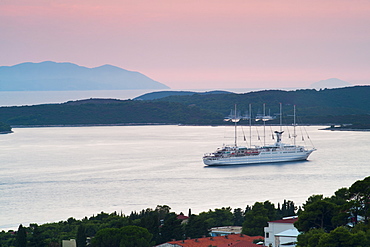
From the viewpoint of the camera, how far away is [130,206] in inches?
1132

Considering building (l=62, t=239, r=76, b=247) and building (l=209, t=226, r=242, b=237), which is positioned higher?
building (l=62, t=239, r=76, b=247)

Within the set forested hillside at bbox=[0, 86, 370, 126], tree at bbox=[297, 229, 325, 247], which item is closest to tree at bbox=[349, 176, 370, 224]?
tree at bbox=[297, 229, 325, 247]

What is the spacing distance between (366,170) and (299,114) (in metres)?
75.5

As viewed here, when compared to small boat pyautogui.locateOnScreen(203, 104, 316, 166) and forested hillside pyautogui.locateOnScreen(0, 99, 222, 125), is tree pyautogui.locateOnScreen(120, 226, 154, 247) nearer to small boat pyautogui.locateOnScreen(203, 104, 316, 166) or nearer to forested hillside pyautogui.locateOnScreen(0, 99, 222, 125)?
small boat pyautogui.locateOnScreen(203, 104, 316, 166)

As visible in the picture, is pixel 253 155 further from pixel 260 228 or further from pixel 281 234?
pixel 281 234

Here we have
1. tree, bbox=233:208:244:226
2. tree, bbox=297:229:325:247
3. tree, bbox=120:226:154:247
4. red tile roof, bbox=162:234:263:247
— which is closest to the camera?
tree, bbox=297:229:325:247

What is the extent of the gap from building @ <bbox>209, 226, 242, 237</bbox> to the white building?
3027 mm

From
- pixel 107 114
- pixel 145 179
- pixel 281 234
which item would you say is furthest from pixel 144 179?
pixel 107 114

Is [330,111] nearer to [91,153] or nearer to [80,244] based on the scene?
[91,153]

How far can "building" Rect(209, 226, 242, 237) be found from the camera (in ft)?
63.2

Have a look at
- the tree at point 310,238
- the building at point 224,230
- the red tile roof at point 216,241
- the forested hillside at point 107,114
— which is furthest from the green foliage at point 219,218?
the forested hillside at point 107,114

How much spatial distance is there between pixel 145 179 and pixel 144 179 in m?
0.05

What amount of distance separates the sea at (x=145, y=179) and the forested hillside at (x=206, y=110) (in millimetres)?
47222

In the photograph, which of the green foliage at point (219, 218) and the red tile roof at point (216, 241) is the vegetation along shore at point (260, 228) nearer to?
the green foliage at point (219, 218)
